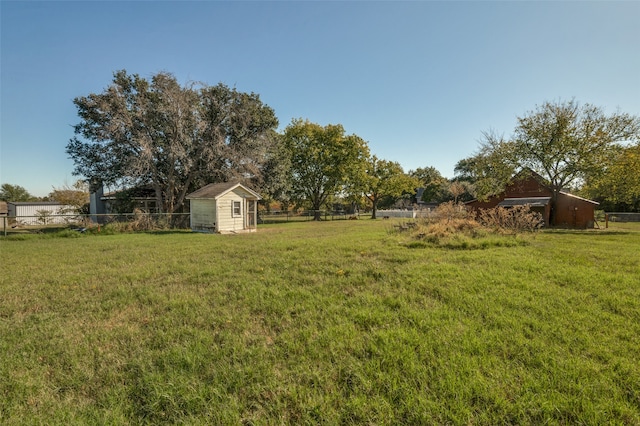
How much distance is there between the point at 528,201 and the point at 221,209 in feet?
72.8

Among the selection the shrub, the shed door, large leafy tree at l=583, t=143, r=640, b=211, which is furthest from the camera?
the shed door

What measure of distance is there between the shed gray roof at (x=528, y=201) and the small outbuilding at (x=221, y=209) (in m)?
18.8

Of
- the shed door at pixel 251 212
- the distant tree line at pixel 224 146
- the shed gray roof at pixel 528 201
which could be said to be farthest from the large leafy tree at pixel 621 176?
the shed door at pixel 251 212

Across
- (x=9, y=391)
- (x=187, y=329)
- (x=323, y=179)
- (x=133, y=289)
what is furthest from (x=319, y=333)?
(x=323, y=179)

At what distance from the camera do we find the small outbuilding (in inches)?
669

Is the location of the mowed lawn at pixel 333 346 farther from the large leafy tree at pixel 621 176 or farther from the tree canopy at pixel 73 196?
the tree canopy at pixel 73 196

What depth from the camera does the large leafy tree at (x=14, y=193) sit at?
5697cm

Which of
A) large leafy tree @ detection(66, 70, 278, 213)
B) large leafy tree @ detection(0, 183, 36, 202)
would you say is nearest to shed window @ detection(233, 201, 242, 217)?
large leafy tree @ detection(66, 70, 278, 213)

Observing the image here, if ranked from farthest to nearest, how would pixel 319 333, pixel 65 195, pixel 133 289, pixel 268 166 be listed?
pixel 65 195
pixel 268 166
pixel 133 289
pixel 319 333

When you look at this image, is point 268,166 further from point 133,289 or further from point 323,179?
point 133,289

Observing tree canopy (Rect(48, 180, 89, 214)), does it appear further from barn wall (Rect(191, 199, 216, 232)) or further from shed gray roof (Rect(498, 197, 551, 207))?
shed gray roof (Rect(498, 197, 551, 207))

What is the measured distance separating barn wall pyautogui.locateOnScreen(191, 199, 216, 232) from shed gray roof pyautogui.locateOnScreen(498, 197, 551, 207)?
66.8 feet

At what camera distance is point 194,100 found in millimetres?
21531

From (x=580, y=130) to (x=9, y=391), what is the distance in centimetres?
2468
